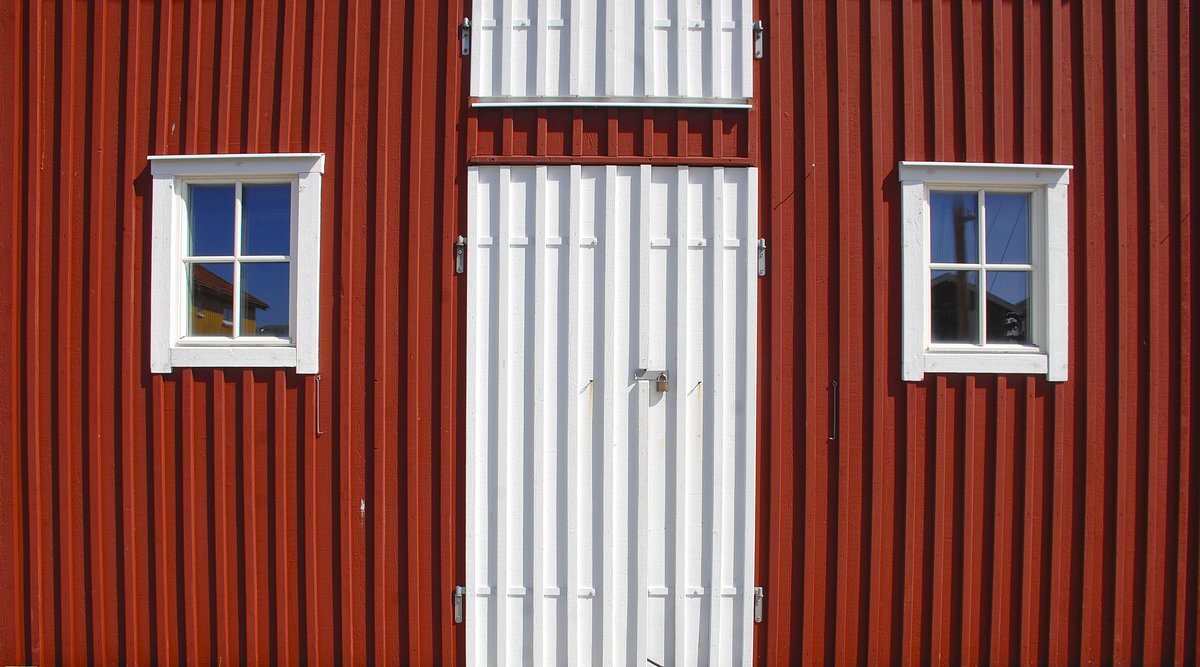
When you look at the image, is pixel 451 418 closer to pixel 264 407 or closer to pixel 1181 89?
pixel 264 407

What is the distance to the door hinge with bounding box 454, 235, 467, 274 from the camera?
2.79 metres

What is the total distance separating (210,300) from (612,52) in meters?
2.73

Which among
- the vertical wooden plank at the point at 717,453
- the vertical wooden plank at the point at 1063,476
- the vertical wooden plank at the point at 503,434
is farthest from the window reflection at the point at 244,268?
the vertical wooden plank at the point at 1063,476

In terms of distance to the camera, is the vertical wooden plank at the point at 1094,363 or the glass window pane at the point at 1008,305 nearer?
the vertical wooden plank at the point at 1094,363

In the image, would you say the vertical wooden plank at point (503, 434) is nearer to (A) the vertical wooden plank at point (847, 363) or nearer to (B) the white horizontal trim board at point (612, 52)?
(B) the white horizontal trim board at point (612, 52)

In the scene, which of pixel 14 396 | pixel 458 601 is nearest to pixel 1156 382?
pixel 458 601

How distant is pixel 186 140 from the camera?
9.30ft

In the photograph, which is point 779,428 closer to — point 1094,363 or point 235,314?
point 1094,363

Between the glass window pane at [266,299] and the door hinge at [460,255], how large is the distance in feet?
3.23

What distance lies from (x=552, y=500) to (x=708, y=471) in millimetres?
888

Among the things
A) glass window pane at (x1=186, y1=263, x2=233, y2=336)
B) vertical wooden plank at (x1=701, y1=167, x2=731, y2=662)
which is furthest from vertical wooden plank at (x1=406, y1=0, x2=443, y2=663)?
vertical wooden plank at (x1=701, y1=167, x2=731, y2=662)

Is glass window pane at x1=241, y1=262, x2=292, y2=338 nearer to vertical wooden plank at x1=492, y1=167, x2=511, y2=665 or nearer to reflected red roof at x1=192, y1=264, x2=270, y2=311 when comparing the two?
reflected red roof at x1=192, y1=264, x2=270, y2=311

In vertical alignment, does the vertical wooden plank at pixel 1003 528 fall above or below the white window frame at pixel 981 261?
below

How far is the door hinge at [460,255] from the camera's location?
2785 mm
